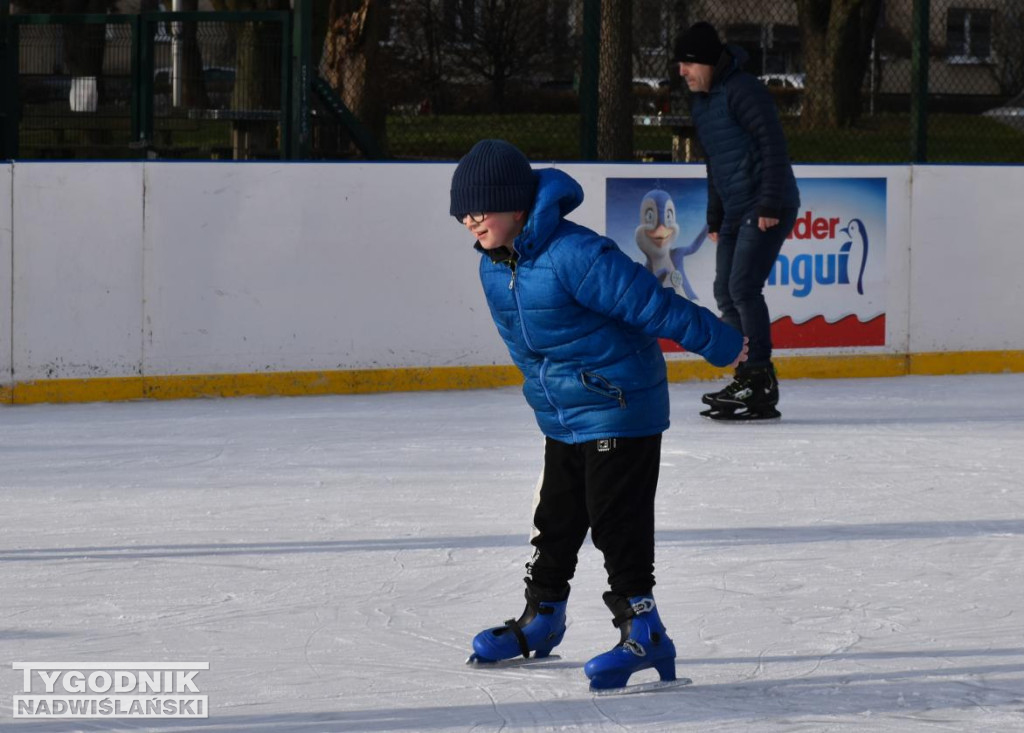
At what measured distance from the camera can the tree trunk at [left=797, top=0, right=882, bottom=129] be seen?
9.44 m

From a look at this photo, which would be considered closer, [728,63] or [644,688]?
[644,688]

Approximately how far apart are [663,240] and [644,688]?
17.0ft

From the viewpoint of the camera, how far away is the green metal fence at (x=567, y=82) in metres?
8.79

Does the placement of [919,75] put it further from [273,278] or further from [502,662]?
[502,662]

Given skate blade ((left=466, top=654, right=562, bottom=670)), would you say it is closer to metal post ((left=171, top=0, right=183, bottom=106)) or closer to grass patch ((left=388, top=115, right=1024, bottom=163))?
grass patch ((left=388, top=115, right=1024, bottom=163))

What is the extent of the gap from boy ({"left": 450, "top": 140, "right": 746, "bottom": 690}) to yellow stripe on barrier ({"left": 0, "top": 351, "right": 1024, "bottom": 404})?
4.42 metres

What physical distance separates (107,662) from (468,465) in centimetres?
271

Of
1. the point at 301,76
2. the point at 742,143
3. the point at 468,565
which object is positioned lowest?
the point at 468,565

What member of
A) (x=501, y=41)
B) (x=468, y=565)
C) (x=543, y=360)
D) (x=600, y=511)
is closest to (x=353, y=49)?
(x=501, y=41)

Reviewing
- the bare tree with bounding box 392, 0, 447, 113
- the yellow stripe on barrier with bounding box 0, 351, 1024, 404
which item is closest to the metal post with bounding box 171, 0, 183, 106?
the bare tree with bounding box 392, 0, 447, 113

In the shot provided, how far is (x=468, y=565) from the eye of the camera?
4.66 metres

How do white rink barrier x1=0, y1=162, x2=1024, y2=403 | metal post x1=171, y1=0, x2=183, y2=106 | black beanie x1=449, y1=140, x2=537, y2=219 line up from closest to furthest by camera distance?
black beanie x1=449, y1=140, x2=537, y2=219 < white rink barrier x1=0, y1=162, x2=1024, y2=403 < metal post x1=171, y1=0, x2=183, y2=106

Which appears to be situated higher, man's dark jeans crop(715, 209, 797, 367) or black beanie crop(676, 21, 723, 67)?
black beanie crop(676, 21, 723, 67)

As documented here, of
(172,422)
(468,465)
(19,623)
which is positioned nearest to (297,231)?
(172,422)
